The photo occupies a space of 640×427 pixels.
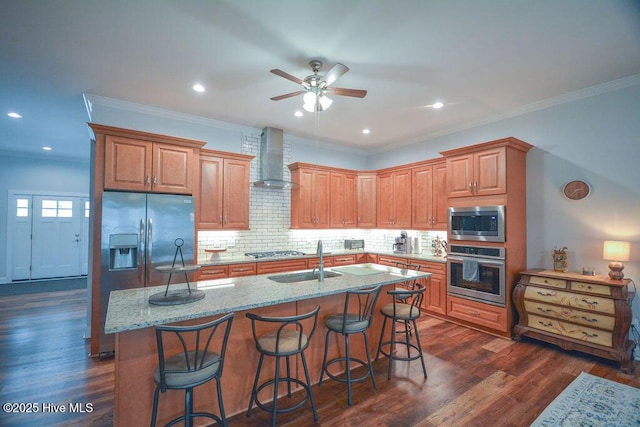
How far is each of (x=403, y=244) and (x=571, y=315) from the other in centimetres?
252

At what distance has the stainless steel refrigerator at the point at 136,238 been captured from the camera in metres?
3.21

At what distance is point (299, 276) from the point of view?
3.06m

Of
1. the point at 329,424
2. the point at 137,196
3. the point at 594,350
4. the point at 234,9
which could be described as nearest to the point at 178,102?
the point at 137,196

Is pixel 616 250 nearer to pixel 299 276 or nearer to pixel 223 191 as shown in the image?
pixel 299 276

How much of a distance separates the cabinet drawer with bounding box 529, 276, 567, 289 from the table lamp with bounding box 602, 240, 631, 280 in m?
0.42

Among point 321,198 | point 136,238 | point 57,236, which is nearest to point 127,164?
point 136,238

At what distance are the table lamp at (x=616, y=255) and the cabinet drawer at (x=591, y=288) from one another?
0.56ft

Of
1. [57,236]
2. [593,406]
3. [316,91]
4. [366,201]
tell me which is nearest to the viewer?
[593,406]

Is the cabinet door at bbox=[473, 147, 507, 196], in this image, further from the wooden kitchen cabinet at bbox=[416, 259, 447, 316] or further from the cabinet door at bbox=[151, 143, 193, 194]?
the cabinet door at bbox=[151, 143, 193, 194]

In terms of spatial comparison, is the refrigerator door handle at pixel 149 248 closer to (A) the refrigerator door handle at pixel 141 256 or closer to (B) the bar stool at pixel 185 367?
(A) the refrigerator door handle at pixel 141 256

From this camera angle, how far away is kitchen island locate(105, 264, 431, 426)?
1.83 m

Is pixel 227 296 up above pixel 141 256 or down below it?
below

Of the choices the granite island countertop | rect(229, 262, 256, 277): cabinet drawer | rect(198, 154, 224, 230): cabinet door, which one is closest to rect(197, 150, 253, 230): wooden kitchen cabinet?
rect(198, 154, 224, 230): cabinet door

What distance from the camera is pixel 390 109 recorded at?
13.5 feet
